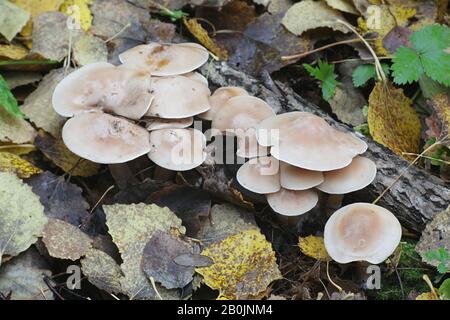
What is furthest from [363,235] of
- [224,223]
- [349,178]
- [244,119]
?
[244,119]

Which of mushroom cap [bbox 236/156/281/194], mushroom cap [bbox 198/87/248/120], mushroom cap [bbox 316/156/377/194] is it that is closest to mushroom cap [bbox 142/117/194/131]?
mushroom cap [bbox 198/87/248/120]

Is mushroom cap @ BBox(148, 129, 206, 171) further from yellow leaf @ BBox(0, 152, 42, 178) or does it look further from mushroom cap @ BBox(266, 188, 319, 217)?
yellow leaf @ BBox(0, 152, 42, 178)

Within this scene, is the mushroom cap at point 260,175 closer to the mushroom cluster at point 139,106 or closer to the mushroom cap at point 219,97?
the mushroom cluster at point 139,106

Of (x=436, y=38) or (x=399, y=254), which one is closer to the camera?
(x=399, y=254)

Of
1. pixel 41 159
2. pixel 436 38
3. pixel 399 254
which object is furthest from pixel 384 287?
pixel 41 159

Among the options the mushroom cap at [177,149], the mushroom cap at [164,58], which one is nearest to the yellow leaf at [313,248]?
the mushroom cap at [177,149]
